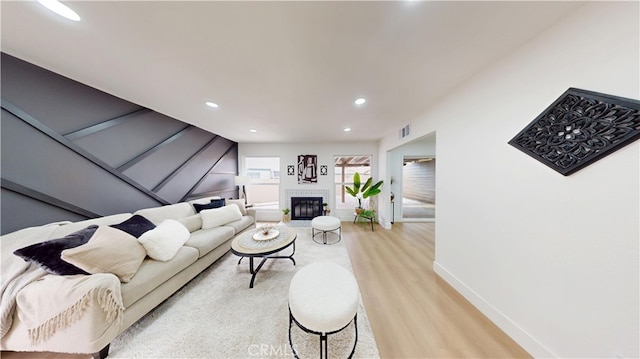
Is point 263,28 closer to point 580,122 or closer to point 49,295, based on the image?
point 580,122

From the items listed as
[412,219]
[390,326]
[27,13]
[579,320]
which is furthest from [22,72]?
[412,219]

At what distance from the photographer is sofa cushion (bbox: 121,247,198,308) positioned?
146 centimetres

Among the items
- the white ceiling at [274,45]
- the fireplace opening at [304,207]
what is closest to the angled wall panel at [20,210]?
the white ceiling at [274,45]

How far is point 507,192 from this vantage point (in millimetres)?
1514

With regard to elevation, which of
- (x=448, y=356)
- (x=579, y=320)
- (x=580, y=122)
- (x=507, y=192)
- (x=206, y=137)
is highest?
(x=206, y=137)

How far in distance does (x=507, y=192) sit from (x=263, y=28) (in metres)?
2.41

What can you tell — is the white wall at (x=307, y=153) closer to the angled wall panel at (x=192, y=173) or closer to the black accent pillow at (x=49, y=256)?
the angled wall panel at (x=192, y=173)

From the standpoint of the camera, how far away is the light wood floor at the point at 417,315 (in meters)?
1.38

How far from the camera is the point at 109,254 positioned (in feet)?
4.90

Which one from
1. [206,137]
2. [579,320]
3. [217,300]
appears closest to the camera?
[579,320]

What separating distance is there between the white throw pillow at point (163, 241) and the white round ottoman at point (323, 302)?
154 cm

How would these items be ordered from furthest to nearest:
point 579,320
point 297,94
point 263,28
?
1. point 297,94
2. point 263,28
3. point 579,320

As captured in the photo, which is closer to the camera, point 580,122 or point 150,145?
point 580,122

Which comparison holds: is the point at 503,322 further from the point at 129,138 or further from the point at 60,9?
the point at 129,138
